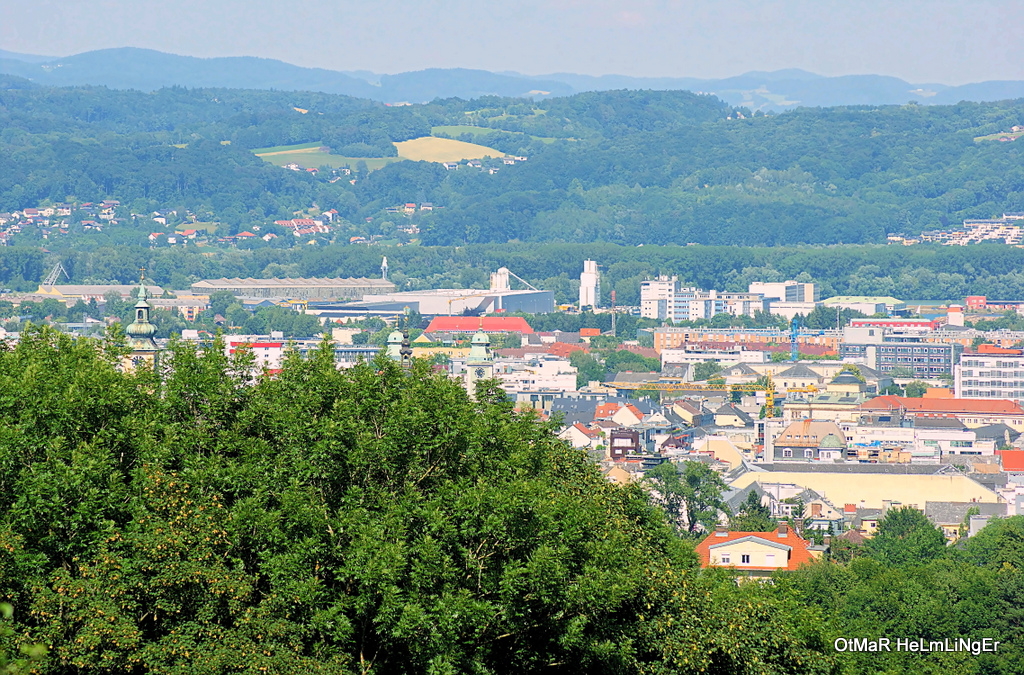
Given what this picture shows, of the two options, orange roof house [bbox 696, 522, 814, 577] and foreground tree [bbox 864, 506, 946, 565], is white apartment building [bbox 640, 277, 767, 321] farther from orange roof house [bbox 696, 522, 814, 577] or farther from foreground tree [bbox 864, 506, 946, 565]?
orange roof house [bbox 696, 522, 814, 577]

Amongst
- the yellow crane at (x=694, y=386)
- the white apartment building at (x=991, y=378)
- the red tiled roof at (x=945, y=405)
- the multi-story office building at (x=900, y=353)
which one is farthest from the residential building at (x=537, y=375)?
the multi-story office building at (x=900, y=353)

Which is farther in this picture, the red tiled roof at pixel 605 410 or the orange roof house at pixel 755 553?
the red tiled roof at pixel 605 410

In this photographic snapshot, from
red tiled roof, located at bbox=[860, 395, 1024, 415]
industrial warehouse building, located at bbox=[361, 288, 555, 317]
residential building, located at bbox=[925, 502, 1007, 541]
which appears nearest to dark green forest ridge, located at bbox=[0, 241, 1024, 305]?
industrial warehouse building, located at bbox=[361, 288, 555, 317]

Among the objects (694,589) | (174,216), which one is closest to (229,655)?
(694,589)

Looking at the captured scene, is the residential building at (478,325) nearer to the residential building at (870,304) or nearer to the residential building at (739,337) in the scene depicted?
the residential building at (739,337)

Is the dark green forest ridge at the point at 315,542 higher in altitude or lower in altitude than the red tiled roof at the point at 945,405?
higher

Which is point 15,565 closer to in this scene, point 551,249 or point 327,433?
point 327,433

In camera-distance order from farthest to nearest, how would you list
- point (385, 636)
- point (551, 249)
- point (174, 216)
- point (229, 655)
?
point (174, 216)
point (551, 249)
point (385, 636)
point (229, 655)
